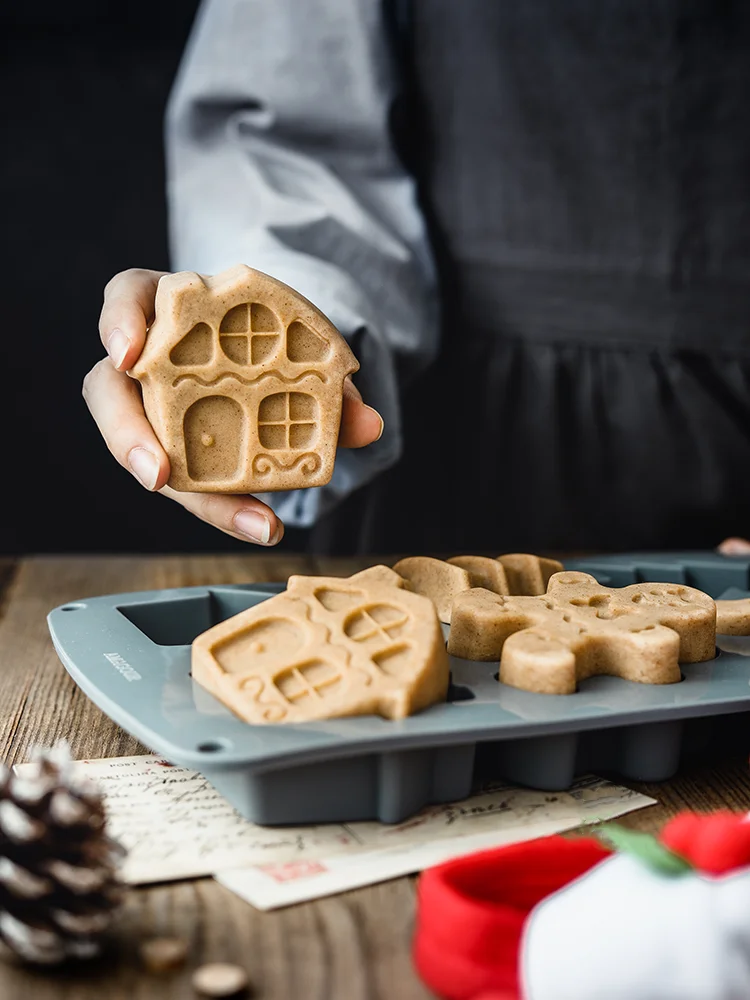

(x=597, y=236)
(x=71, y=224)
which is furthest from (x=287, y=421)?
(x=71, y=224)

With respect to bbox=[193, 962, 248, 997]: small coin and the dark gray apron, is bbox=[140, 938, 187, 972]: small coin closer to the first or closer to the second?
bbox=[193, 962, 248, 997]: small coin

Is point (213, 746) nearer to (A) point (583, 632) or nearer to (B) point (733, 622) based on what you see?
(A) point (583, 632)

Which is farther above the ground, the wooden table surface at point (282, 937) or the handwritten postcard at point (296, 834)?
the wooden table surface at point (282, 937)

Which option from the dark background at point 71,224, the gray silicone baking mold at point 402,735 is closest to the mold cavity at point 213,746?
the gray silicone baking mold at point 402,735

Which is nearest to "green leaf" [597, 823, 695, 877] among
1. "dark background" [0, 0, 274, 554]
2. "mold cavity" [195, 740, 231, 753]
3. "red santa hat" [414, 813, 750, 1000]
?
"red santa hat" [414, 813, 750, 1000]

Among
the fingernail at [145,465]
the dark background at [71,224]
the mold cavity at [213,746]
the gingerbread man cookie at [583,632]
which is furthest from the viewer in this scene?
the dark background at [71,224]

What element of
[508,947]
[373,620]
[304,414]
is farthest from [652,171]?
[508,947]

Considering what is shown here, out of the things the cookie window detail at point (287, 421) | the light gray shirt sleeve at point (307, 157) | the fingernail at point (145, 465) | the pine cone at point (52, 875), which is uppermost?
the light gray shirt sleeve at point (307, 157)

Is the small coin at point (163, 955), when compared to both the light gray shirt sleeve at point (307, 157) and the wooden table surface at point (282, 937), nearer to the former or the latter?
the wooden table surface at point (282, 937)
